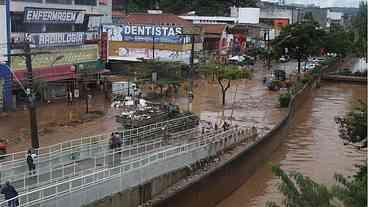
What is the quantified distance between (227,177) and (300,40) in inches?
1627

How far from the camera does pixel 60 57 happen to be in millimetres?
39656

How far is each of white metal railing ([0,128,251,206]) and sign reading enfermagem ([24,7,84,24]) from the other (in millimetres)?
17418

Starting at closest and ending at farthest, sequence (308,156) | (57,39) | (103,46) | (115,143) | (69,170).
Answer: (69,170), (115,143), (308,156), (57,39), (103,46)

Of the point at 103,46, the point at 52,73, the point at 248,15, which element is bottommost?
the point at 52,73

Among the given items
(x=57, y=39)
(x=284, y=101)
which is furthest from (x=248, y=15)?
(x=57, y=39)

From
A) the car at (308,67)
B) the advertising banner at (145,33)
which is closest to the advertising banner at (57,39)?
the advertising banner at (145,33)

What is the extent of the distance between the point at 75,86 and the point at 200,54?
20794 millimetres

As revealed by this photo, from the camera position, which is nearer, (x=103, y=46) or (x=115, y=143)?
(x=115, y=143)

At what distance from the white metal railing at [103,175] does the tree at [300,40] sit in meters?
39.0

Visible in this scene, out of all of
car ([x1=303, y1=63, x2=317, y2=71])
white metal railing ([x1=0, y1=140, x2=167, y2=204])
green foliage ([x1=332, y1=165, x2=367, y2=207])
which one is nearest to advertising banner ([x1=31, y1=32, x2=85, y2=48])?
white metal railing ([x1=0, y1=140, x2=167, y2=204])

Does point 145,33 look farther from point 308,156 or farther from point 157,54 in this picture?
point 308,156

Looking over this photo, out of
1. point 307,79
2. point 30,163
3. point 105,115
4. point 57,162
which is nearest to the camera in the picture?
point 30,163

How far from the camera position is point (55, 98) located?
133ft

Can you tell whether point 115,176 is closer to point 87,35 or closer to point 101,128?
point 101,128
